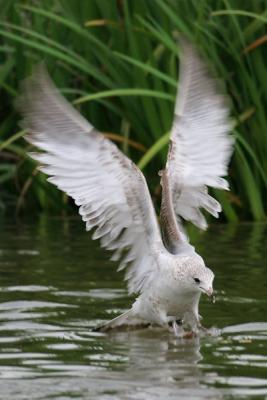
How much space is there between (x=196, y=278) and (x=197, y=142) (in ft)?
4.76

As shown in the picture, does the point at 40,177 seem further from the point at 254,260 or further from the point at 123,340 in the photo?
the point at 123,340

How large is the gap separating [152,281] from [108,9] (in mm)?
4540

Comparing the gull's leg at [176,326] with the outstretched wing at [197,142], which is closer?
the gull's leg at [176,326]

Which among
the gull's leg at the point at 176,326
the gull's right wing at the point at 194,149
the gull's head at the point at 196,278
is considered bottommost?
the gull's leg at the point at 176,326

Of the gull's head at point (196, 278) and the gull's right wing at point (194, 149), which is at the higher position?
the gull's right wing at point (194, 149)

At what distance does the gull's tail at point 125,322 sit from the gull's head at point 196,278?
1.61ft

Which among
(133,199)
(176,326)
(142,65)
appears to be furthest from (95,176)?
(142,65)

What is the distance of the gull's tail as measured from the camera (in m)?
8.01

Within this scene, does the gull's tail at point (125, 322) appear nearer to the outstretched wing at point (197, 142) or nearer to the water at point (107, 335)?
the water at point (107, 335)

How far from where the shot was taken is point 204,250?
36.3 feet

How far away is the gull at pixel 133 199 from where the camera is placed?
7.94 metres

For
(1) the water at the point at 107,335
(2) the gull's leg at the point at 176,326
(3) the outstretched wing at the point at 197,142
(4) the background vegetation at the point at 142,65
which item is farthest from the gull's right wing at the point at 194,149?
(4) the background vegetation at the point at 142,65

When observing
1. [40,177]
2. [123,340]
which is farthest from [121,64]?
[123,340]

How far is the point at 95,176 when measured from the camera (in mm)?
8211
